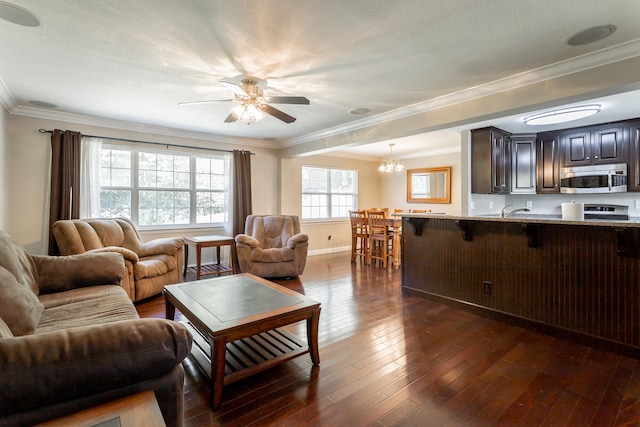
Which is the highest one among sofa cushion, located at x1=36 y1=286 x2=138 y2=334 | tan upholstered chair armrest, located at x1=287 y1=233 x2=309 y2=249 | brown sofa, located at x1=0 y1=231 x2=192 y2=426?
tan upholstered chair armrest, located at x1=287 y1=233 x2=309 y2=249

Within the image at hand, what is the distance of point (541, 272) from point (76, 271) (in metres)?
4.06

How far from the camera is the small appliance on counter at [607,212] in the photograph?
14.5 ft

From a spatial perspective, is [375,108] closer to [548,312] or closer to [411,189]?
[548,312]

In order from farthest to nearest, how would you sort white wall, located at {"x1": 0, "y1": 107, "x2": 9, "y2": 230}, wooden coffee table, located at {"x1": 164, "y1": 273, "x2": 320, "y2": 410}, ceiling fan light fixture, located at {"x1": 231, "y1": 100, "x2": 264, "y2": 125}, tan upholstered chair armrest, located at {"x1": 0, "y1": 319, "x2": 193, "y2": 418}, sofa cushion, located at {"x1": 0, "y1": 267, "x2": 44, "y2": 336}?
white wall, located at {"x1": 0, "y1": 107, "x2": 9, "y2": 230} → ceiling fan light fixture, located at {"x1": 231, "y1": 100, "x2": 264, "y2": 125} → wooden coffee table, located at {"x1": 164, "y1": 273, "x2": 320, "y2": 410} → sofa cushion, located at {"x1": 0, "y1": 267, "x2": 44, "y2": 336} → tan upholstered chair armrest, located at {"x1": 0, "y1": 319, "x2": 193, "y2": 418}

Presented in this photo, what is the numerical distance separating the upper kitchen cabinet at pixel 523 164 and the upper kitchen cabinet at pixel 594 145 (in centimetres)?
41

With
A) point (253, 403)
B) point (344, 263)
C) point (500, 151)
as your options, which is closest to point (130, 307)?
point (253, 403)

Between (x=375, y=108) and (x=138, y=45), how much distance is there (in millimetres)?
2542

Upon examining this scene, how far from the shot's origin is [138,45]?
2.32 m

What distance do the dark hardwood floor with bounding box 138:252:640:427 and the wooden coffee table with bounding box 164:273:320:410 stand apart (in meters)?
0.11

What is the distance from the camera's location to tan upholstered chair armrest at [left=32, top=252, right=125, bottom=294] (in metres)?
2.40

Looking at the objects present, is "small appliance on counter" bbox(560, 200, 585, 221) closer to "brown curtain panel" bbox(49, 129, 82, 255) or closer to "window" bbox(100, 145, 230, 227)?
"window" bbox(100, 145, 230, 227)

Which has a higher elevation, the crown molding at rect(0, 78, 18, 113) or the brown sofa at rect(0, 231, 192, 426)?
the crown molding at rect(0, 78, 18, 113)

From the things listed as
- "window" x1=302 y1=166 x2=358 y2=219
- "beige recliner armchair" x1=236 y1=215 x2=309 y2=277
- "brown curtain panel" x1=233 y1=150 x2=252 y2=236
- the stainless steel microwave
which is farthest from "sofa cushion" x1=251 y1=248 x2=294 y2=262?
the stainless steel microwave

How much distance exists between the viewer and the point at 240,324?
1.86 metres
